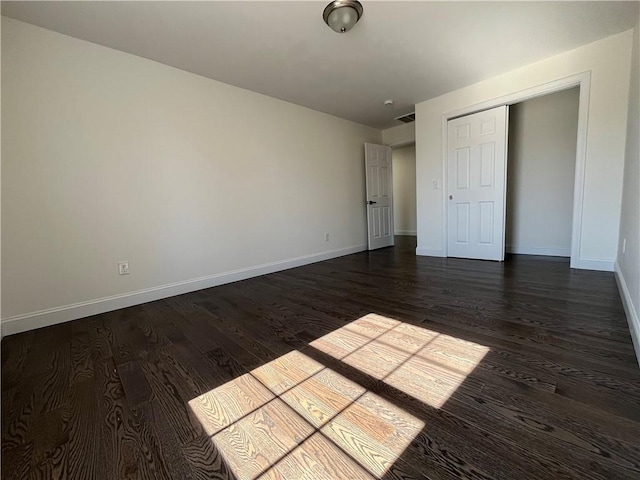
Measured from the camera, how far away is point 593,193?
9.55 ft

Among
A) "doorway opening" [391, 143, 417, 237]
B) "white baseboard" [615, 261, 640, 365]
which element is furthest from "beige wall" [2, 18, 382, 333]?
"doorway opening" [391, 143, 417, 237]

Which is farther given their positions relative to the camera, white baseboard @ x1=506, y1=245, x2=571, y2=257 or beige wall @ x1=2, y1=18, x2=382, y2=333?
white baseboard @ x1=506, y1=245, x2=571, y2=257

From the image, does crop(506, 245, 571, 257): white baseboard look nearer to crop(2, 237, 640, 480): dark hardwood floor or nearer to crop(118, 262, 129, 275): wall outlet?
crop(2, 237, 640, 480): dark hardwood floor

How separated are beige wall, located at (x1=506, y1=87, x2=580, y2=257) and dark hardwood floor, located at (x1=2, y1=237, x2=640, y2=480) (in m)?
1.88

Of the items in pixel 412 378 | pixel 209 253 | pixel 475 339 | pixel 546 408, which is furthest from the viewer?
pixel 209 253

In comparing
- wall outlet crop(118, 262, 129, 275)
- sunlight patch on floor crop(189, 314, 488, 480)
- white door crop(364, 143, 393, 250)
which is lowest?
sunlight patch on floor crop(189, 314, 488, 480)

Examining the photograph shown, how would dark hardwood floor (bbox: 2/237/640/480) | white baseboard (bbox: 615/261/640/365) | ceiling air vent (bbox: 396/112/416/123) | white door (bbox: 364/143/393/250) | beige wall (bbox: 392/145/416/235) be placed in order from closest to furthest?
dark hardwood floor (bbox: 2/237/640/480) < white baseboard (bbox: 615/261/640/365) < ceiling air vent (bbox: 396/112/416/123) < white door (bbox: 364/143/393/250) < beige wall (bbox: 392/145/416/235)

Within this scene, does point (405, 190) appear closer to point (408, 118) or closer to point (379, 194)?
point (379, 194)

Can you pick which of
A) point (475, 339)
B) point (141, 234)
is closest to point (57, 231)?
point (141, 234)

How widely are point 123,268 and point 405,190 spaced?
20.2ft

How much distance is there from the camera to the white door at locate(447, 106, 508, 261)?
3549mm

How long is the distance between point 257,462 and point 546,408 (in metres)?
1.13

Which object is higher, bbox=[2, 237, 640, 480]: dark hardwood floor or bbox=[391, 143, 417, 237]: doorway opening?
bbox=[391, 143, 417, 237]: doorway opening

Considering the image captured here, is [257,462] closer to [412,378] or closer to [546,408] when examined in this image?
[412,378]
